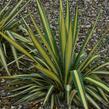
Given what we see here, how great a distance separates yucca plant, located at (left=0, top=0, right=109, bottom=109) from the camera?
330cm

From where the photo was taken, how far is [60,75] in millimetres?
3439

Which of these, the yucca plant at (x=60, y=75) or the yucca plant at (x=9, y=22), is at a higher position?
the yucca plant at (x=9, y=22)

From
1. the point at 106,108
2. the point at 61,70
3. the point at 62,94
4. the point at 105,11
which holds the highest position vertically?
the point at 105,11

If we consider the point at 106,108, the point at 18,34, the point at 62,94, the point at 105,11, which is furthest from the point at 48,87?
the point at 105,11

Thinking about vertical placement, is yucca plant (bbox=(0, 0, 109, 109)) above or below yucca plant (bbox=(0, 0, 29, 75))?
below

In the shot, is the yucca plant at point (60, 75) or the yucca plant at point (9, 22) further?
the yucca plant at point (9, 22)

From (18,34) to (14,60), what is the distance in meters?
0.43

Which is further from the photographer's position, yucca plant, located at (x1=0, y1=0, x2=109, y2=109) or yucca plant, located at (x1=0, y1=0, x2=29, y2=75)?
yucca plant, located at (x1=0, y1=0, x2=29, y2=75)

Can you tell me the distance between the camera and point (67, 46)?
317 centimetres

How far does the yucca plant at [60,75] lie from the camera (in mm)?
3305

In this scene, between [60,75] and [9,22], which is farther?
[9,22]

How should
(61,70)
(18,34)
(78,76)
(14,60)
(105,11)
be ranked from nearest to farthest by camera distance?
(78,76), (61,70), (14,60), (18,34), (105,11)

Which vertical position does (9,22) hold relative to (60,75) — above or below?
above

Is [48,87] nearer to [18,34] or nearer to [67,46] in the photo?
[67,46]
